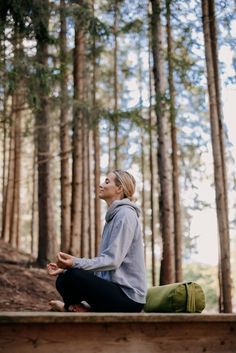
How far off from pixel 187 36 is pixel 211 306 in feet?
58.4

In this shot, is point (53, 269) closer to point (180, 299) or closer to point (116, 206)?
point (116, 206)

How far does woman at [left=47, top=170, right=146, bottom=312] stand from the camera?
4090 mm

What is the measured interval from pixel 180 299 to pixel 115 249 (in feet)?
2.42

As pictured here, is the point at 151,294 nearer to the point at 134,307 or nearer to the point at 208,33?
the point at 134,307

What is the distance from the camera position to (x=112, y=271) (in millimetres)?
4250

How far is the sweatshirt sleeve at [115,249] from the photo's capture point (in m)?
4.07

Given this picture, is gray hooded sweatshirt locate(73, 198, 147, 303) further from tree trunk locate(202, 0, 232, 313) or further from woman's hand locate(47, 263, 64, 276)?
tree trunk locate(202, 0, 232, 313)

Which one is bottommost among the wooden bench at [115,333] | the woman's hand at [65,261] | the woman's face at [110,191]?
the wooden bench at [115,333]

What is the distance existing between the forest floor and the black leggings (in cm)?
445

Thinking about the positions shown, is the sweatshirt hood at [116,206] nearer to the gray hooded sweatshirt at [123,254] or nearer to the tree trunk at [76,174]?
the gray hooded sweatshirt at [123,254]

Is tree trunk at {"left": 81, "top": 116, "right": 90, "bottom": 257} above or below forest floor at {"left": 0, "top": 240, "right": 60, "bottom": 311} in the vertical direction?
above

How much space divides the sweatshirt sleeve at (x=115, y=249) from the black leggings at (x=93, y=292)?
83 mm

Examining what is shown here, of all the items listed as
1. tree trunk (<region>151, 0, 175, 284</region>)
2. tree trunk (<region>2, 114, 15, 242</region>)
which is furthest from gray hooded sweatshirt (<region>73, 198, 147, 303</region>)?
tree trunk (<region>2, 114, 15, 242</region>)

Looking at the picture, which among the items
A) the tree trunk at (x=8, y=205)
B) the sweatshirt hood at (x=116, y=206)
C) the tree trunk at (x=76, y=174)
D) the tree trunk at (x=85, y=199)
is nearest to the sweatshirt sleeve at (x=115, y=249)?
the sweatshirt hood at (x=116, y=206)
